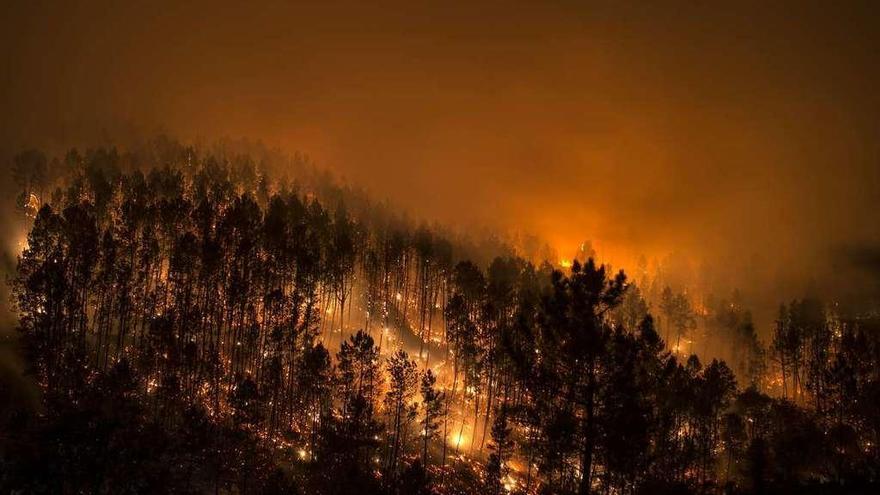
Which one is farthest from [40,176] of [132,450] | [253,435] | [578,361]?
[578,361]

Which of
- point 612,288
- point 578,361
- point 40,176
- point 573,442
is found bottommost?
point 573,442

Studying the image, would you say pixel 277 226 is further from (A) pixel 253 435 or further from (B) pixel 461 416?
(B) pixel 461 416

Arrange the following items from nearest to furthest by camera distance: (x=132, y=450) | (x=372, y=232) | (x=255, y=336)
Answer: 1. (x=132, y=450)
2. (x=255, y=336)
3. (x=372, y=232)

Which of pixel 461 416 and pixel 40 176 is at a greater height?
pixel 40 176

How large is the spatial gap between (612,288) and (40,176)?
337ft

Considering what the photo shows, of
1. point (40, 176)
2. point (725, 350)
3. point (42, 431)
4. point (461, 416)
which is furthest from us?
point (725, 350)

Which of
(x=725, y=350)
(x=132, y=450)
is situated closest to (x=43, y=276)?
(x=132, y=450)

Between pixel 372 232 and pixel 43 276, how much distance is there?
66092 mm

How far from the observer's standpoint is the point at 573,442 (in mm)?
27656

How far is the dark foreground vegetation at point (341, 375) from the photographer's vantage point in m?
27.6

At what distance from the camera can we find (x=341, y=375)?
7050 cm

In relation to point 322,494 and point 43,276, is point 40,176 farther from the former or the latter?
point 322,494

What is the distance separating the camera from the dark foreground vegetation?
2764cm

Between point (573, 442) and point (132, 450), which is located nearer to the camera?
point (132, 450)
